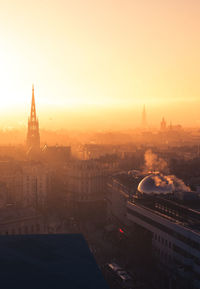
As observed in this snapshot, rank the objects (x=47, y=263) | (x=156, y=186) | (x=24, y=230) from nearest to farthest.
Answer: (x=47, y=263) < (x=24, y=230) < (x=156, y=186)

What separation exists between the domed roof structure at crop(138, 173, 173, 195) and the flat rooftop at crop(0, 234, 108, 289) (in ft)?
38.4

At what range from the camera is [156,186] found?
95.6ft

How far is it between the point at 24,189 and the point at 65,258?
2817cm

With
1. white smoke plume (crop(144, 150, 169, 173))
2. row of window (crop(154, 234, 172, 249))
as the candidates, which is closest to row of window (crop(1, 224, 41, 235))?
row of window (crop(154, 234, 172, 249))

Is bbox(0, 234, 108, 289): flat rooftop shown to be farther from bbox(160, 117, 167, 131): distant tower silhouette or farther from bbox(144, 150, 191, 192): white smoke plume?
bbox(160, 117, 167, 131): distant tower silhouette

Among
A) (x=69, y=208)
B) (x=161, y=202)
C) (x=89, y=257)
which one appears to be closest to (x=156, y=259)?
(x=161, y=202)

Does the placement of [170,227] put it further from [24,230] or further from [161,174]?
[24,230]

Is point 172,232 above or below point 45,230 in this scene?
above

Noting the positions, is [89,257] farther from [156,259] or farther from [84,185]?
[84,185]

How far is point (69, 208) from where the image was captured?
41.0 metres

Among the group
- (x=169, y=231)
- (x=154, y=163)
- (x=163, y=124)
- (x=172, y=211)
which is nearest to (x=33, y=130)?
(x=154, y=163)

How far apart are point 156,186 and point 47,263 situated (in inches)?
614

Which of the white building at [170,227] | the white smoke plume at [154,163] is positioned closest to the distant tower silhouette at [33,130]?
the white smoke plume at [154,163]

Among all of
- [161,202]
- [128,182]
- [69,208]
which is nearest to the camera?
[161,202]
